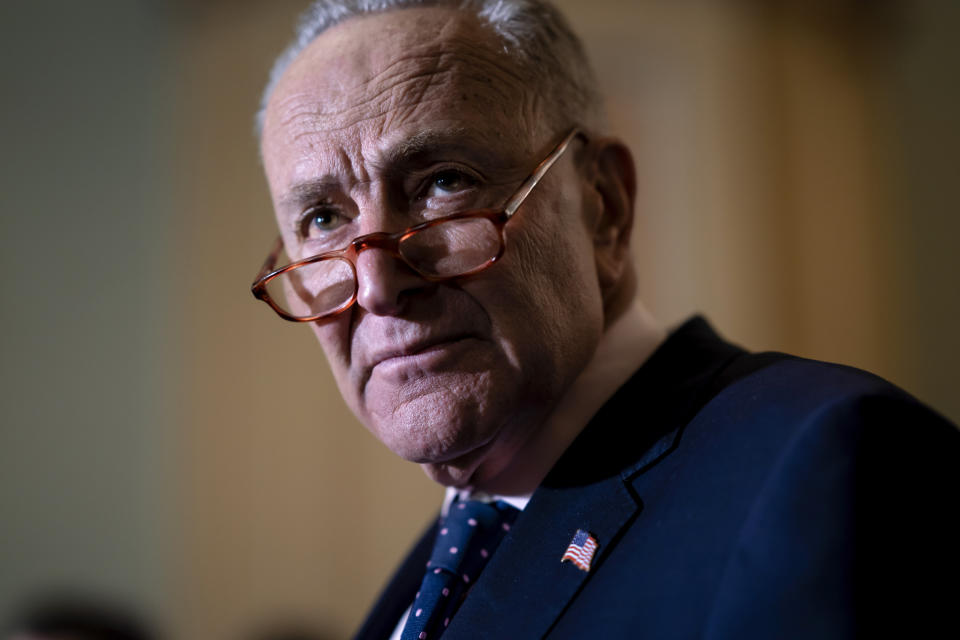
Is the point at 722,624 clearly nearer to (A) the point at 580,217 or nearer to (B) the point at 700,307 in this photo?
(A) the point at 580,217

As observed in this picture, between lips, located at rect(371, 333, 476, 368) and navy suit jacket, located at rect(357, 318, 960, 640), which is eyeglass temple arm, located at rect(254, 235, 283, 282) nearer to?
lips, located at rect(371, 333, 476, 368)

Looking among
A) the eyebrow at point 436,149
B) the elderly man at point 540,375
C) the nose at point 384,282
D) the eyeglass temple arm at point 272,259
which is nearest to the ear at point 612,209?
the elderly man at point 540,375

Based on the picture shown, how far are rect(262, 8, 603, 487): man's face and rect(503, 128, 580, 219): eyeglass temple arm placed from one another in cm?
1

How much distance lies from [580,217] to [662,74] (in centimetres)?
282

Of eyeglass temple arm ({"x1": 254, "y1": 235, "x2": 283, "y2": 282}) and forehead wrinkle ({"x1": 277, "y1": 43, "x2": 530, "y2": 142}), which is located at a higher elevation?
forehead wrinkle ({"x1": 277, "y1": 43, "x2": 530, "y2": 142})

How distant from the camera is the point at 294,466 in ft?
12.0

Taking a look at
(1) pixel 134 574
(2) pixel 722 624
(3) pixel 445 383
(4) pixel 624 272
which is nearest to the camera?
(2) pixel 722 624

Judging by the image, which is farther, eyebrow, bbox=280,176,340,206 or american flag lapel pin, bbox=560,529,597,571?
eyebrow, bbox=280,176,340,206

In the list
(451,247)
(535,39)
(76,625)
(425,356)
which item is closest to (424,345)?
(425,356)

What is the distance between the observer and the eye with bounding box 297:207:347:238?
3.76 feet

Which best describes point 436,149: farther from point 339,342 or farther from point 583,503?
point 583,503

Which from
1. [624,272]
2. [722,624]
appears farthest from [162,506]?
[722,624]

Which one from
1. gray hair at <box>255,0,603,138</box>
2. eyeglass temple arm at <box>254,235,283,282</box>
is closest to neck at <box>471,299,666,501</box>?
Result: gray hair at <box>255,0,603,138</box>

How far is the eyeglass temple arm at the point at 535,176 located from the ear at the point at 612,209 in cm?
9
